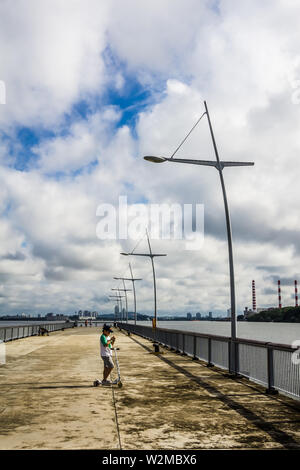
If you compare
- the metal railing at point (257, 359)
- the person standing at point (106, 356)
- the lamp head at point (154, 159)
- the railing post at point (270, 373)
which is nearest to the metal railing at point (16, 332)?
the metal railing at point (257, 359)

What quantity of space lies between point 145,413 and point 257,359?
4.52m

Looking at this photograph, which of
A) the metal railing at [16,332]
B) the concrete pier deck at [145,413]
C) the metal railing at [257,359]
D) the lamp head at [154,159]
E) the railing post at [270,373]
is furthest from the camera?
the metal railing at [16,332]

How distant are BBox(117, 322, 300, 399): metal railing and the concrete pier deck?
0.34 m

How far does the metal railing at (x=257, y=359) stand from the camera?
961cm

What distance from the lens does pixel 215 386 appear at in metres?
11.6

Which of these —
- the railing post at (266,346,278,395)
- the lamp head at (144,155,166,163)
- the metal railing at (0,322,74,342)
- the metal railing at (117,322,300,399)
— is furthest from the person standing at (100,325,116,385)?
the metal railing at (0,322,74,342)

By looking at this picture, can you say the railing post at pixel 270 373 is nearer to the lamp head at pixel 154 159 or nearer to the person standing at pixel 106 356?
the person standing at pixel 106 356

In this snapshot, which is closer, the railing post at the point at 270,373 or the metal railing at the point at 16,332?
the railing post at the point at 270,373

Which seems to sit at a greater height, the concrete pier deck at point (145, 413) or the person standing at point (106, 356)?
the person standing at point (106, 356)

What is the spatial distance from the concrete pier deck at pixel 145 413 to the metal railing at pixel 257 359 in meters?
0.34

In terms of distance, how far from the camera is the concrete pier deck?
21.0 ft

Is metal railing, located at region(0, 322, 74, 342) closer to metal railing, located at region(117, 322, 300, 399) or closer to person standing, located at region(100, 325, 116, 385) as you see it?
metal railing, located at region(117, 322, 300, 399)

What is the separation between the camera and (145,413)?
8.27 m
